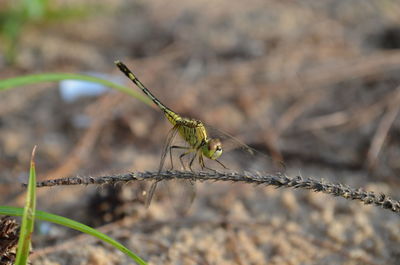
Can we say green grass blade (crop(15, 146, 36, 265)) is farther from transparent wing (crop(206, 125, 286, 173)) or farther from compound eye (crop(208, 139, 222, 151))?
transparent wing (crop(206, 125, 286, 173))

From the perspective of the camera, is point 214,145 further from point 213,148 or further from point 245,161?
point 245,161

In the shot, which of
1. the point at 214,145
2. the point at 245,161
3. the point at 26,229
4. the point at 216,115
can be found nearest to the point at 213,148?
the point at 214,145

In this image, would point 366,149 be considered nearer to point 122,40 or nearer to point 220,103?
point 220,103

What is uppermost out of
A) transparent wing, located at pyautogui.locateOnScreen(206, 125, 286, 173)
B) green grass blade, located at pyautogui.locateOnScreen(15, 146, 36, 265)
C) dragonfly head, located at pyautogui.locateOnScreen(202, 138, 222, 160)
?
transparent wing, located at pyautogui.locateOnScreen(206, 125, 286, 173)

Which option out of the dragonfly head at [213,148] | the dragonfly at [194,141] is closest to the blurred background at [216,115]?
the dragonfly at [194,141]

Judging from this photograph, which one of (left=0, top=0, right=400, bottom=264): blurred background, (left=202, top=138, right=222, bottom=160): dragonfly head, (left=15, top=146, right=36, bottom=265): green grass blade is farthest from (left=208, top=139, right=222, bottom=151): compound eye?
(left=15, top=146, right=36, bottom=265): green grass blade

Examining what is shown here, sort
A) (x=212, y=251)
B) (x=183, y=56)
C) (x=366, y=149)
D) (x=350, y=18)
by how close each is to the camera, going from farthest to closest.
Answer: (x=350, y=18)
(x=183, y=56)
(x=366, y=149)
(x=212, y=251)

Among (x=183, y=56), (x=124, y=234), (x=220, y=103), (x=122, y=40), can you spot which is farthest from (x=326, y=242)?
(x=122, y=40)

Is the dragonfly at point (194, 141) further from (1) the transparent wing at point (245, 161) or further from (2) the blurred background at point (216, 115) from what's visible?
(1) the transparent wing at point (245, 161)

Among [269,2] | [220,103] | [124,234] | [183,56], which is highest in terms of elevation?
[269,2]
